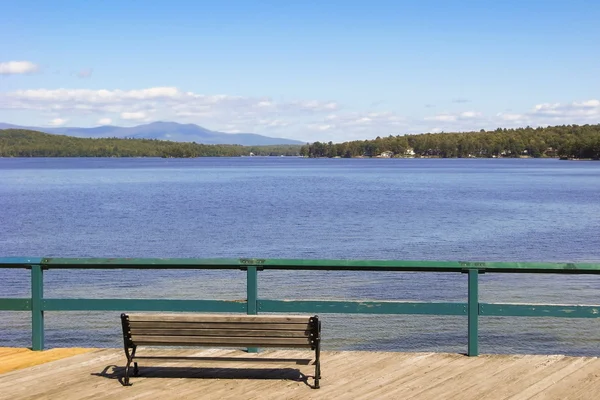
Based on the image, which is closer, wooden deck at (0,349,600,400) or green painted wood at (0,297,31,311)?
wooden deck at (0,349,600,400)

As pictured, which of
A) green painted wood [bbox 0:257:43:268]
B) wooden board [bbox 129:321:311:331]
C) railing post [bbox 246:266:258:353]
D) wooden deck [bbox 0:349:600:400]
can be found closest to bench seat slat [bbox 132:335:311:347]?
wooden board [bbox 129:321:311:331]

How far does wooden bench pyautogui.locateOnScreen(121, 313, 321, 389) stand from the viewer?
7184 mm

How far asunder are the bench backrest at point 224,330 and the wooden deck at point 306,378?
0.52 metres

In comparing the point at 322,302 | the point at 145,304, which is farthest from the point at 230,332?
the point at 145,304

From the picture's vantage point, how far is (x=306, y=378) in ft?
25.9

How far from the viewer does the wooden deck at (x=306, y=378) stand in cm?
736

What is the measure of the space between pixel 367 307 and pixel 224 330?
1886 millimetres

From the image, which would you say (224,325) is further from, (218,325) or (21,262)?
(21,262)

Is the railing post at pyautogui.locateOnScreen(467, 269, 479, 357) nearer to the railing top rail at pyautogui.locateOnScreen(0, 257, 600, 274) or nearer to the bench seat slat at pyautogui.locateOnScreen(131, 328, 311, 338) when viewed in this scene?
the railing top rail at pyautogui.locateOnScreen(0, 257, 600, 274)

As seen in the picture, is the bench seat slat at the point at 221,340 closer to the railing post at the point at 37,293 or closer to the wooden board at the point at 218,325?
the wooden board at the point at 218,325

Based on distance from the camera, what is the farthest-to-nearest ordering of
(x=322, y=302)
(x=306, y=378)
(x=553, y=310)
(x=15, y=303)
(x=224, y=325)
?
(x=15, y=303), (x=322, y=302), (x=553, y=310), (x=306, y=378), (x=224, y=325)

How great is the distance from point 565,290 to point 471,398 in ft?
61.6

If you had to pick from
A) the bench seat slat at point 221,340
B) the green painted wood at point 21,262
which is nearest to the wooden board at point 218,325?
the bench seat slat at point 221,340

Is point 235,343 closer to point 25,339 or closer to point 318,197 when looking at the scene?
point 25,339
